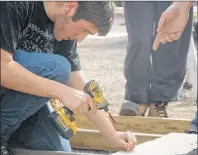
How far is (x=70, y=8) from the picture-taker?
2.35m

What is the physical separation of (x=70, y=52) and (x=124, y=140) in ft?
1.65

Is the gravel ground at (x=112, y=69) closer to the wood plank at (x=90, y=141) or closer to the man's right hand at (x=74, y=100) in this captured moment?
the wood plank at (x=90, y=141)

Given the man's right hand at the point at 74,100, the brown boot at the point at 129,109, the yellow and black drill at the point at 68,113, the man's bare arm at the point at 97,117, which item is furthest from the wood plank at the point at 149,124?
the man's right hand at the point at 74,100

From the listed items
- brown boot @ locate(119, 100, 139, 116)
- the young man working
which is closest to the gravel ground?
brown boot @ locate(119, 100, 139, 116)

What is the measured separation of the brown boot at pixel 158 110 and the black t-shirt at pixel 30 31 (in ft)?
3.66

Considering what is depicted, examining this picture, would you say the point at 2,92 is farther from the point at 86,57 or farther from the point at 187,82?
the point at 86,57

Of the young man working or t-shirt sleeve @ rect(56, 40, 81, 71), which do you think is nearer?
the young man working

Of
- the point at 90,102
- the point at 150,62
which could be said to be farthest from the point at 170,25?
the point at 150,62

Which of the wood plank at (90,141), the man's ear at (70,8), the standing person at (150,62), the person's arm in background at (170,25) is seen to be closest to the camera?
the man's ear at (70,8)

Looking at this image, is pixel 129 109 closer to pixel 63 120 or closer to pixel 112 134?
pixel 112 134

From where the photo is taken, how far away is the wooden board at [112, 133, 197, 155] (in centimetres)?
270

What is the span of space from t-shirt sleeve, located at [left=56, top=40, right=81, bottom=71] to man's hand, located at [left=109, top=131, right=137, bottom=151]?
39 cm

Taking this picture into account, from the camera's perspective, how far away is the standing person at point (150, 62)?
3.66 metres

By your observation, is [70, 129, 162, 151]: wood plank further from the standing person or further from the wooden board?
the standing person
